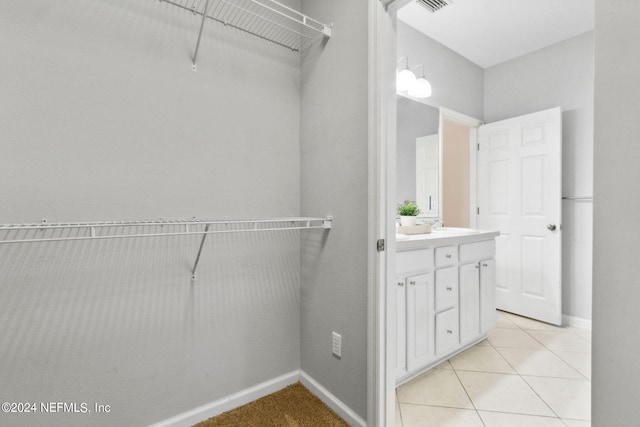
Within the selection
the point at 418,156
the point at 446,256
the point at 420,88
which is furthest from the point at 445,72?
the point at 446,256

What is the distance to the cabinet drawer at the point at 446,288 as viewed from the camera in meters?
1.84

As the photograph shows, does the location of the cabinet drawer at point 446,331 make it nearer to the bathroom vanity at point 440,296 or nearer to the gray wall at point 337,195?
the bathroom vanity at point 440,296

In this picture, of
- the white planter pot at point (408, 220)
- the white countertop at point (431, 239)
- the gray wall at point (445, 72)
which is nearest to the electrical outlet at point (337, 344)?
the white countertop at point (431, 239)

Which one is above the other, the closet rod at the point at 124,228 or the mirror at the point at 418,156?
the mirror at the point at 418,156

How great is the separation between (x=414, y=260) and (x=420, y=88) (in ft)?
4.82

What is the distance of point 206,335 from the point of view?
4.72 ft

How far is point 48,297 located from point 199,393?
760mm

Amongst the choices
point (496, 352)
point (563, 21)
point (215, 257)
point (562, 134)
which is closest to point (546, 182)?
point (562, 134)

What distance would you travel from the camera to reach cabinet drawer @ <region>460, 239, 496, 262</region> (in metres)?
2.03

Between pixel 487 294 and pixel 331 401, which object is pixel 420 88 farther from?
pixel 331 401

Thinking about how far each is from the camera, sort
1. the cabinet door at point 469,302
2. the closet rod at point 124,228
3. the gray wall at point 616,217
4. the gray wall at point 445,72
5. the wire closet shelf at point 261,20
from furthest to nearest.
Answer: the gray wall at point 445,72
the cabinet door at point 469,302
the wire closet shelf at point 261,20
the closet rod at point 124,228
the gray wall at point 616,217

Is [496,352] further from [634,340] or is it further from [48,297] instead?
[48,297]

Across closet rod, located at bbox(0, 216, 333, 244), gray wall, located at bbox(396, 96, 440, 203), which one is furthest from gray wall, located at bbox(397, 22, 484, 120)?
closet rod, located at bbox(0, 216, 333, 244)

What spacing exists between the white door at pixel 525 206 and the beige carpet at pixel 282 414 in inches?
95.1
